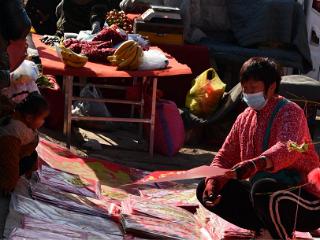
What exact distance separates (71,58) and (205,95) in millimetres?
1731

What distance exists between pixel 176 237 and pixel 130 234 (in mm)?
279

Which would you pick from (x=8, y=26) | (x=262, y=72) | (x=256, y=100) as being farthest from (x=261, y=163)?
(x=8, y=26)

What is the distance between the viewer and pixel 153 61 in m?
6.82

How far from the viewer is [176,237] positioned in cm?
426

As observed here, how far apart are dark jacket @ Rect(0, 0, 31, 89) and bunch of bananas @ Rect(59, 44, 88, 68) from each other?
7.31 ft

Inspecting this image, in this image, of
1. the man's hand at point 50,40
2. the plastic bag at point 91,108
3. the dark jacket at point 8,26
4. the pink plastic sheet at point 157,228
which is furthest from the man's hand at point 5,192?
the man's hand at point 50,40

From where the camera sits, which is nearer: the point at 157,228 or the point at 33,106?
the point at 157,228

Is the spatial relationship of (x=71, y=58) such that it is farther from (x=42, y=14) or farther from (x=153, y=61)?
(x=42, y=14)

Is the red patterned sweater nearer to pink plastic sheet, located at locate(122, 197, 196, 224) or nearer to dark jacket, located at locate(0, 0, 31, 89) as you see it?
pink plastic sheet, located at locate(122, 197, 196, 224)

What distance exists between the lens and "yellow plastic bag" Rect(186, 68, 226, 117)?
25.0 ft

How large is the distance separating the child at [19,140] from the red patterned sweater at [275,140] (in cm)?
114

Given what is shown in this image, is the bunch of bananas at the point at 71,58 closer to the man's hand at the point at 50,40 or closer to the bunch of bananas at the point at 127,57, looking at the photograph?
the bunch of bananas at the point at 127,57

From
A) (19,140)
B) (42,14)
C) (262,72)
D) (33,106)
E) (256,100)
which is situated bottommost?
(42,14)

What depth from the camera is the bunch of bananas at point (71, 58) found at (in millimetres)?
6480
